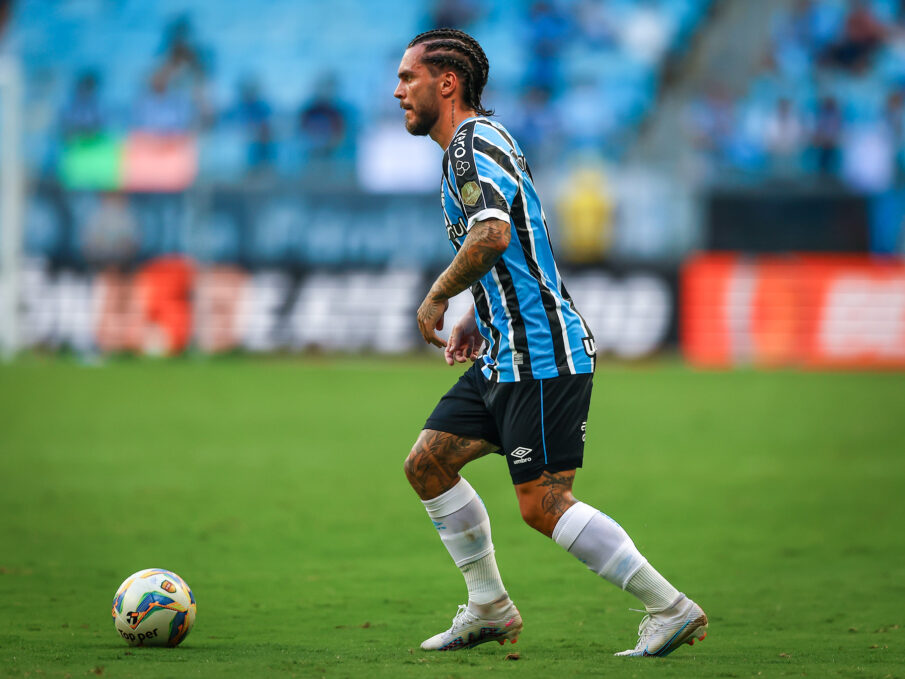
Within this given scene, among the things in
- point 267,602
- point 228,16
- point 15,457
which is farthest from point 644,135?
point 267,602

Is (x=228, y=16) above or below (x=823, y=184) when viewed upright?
above

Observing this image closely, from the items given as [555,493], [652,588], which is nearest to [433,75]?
[555,493]

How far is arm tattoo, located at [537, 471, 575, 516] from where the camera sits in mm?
4719

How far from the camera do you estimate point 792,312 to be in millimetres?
21359

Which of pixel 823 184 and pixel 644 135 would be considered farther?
pixel 644 135

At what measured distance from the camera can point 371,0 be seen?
28.8 m

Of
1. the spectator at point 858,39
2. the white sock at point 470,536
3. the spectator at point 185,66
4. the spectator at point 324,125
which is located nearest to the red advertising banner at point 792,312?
the spectator at point 858,39

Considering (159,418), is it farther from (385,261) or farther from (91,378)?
(385,261)

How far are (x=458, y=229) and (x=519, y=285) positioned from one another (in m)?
0.36

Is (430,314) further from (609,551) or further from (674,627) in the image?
(674,627)

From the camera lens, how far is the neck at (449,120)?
4953mm

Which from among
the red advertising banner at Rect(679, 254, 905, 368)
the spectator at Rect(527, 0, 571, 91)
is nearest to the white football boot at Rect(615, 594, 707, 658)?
the red advertising banner at Rect(679, 254, 905, 368)

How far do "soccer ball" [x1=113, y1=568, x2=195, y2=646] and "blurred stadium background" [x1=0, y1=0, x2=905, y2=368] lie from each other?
55.2 ft

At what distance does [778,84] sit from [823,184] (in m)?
3.39
